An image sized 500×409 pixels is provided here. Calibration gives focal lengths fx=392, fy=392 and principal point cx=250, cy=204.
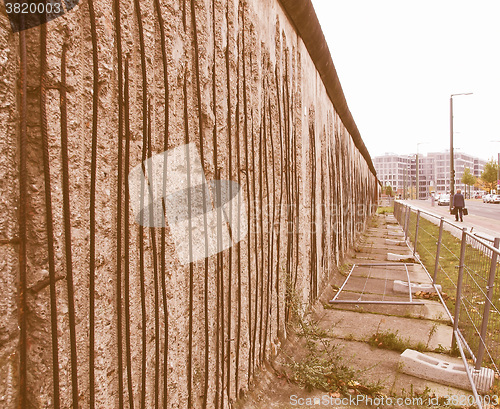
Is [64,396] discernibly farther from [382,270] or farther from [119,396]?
[382,270]

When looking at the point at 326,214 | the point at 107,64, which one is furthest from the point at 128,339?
the point at 326,214

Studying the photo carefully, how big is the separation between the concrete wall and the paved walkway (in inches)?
9.8

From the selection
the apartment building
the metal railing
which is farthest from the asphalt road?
the apartment building

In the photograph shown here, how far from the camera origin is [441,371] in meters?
3.02

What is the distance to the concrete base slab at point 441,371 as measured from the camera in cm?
289

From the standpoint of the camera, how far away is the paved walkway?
2655mm

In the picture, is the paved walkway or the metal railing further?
the metal railing

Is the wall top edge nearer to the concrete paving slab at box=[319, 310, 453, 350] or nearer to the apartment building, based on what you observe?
the concrete paving slab at box=[319, 310, 453, 350]

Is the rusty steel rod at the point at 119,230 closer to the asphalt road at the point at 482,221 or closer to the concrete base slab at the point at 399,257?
the asphalt road at the point at 482,221

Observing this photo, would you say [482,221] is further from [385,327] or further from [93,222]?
[93,222]

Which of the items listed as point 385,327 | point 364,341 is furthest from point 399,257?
point 364,341

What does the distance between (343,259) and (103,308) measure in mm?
6547

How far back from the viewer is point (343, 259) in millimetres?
7355

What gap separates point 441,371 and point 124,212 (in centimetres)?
284
